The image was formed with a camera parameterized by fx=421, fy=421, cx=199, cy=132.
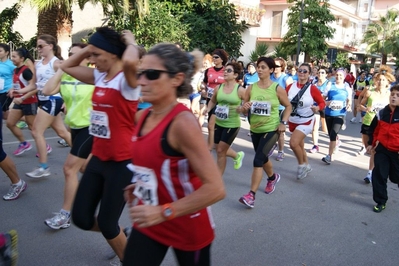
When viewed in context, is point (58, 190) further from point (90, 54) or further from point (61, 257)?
point (90, 54)

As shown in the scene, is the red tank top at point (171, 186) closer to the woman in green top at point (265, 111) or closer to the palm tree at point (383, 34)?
the woman in green top at point (265, 111)

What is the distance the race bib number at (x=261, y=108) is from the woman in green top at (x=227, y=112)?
24cm

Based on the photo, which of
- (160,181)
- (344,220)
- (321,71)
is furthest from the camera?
(321,71)

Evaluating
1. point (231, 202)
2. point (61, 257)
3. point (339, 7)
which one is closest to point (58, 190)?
point (61, 257)

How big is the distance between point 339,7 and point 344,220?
47872 mm

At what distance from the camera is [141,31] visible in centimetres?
1442

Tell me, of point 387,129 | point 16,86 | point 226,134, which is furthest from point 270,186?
point 16,86

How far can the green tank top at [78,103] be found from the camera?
414cm

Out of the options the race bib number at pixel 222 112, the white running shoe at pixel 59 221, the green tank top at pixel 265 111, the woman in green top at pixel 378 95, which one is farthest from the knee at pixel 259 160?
the woman in green top at pixel 378 95

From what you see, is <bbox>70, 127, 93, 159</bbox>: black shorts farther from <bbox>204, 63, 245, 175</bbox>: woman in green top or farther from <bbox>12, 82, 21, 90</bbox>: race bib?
<bbox>12, 82, 21, 90</bbox>: race bib

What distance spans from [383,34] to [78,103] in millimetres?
56477

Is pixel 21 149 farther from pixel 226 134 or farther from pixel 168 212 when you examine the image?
pixel 168 212

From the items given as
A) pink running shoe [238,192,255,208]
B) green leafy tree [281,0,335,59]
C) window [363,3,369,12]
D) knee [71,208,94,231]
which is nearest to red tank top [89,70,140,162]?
knee [71,208,94,231]

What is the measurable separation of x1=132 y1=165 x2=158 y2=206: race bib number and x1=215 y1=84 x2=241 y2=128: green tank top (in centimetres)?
373
